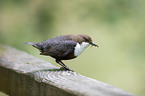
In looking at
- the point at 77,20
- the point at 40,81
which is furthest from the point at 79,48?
the point at 77,20

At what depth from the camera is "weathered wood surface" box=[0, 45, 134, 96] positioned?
1.41m

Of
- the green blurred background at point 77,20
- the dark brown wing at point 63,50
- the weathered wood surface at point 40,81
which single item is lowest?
the weathered wood surface at point 40,81

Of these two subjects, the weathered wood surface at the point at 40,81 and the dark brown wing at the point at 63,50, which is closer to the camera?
the weathered wood surface at the point at 40,81

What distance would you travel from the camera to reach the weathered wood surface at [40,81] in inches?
55.6

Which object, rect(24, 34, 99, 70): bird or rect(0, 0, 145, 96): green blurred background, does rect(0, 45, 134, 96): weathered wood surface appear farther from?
rect(0, 0, 145, 96): green blurred background

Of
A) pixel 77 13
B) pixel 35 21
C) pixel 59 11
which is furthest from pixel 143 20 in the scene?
pixel 35 21

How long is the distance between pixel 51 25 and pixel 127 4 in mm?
1750

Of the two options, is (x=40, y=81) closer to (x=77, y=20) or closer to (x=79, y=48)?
(x=79, y=48)

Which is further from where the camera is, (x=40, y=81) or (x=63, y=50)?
(x=63, y=50)

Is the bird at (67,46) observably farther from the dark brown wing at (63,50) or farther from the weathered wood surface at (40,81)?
the weathered wood surface at (40,81)

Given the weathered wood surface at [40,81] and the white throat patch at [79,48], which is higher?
the white throat patch at [79,48]

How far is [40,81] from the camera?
6.00 feet

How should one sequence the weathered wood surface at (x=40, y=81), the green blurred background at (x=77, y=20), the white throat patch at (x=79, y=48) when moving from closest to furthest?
the weathered wood surface at (x=40, y=81) < the white throat patch at (x=79, y=48) < the green blurred background at (x=77, y=20)

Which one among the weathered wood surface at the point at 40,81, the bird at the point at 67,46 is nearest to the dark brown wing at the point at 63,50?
the bird at the point at 67,46
